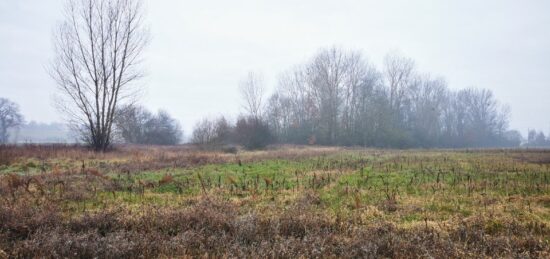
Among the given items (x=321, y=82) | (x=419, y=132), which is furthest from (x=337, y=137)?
(x=419, y=132)

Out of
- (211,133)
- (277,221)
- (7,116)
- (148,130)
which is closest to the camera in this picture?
(277,221)

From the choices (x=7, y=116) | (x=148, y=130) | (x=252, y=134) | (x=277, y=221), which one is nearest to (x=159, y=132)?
(x=148, y=130)

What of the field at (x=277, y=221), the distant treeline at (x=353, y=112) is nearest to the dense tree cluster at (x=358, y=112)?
the distant treeline at (x=353, y=112)

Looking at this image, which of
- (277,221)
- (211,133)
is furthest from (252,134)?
(277,221)

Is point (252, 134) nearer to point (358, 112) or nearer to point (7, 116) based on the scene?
point (358, 112)

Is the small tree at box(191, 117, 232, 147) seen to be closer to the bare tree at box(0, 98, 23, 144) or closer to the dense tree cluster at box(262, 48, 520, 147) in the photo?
the dense tree cluster at box(262, 48, 520, 147)

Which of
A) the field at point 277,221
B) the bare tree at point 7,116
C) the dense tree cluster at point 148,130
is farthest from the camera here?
the bare tree at point 7,116

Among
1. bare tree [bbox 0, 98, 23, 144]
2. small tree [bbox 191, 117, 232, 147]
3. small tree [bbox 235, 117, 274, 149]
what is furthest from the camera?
bare tree [bbox 0, 98, 23, 144]

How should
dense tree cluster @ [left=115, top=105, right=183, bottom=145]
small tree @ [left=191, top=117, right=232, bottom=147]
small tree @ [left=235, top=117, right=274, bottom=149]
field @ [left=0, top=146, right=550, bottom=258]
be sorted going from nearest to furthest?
field @ [left=0, top=146, right=550, bottom=258] → small tree @ [left=191, top=117, right=232, bottom=147] → small tree @ [left=235, top=117, right=274, bottom=149] → dense tree cluster @ [left=115, top=105, right=183, bottom=145]

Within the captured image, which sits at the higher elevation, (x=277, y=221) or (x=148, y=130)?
(x=148, y=130)

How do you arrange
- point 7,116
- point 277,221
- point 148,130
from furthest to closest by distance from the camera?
1. point 7,116
2. point 148,130
3. point 277,221

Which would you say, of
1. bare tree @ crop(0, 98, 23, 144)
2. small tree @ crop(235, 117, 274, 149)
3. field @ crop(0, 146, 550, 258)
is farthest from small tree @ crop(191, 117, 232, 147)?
bare tree @ crop(0, 98, 23, 144)

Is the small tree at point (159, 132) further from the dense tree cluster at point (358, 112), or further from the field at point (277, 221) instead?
the field at point (277, 221)

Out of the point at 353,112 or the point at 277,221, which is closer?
the point at 277,221
